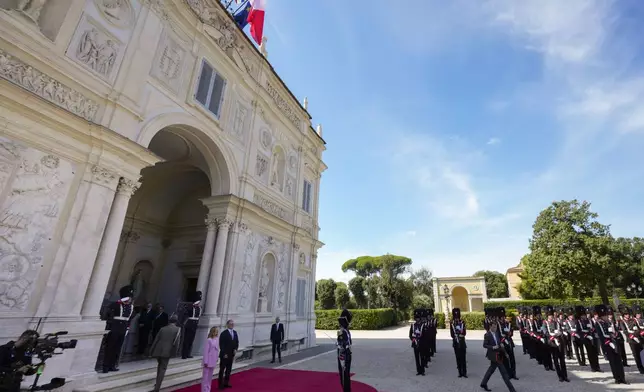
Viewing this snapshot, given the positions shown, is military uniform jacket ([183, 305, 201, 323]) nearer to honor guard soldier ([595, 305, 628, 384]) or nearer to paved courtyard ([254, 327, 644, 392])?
paved courtyard ([254, 327, 644, 392])

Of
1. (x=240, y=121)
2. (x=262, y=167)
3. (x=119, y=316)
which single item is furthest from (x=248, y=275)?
(x=240, y=121)

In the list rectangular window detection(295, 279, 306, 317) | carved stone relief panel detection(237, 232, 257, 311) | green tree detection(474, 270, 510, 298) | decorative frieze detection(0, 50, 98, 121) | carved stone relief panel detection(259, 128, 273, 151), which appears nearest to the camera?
decorative frieze detection(0, 50, 98, 121)

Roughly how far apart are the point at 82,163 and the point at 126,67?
3.02 metres

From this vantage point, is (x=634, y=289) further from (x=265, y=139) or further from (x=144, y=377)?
(x=144, y=377)

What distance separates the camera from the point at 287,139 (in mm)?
16531

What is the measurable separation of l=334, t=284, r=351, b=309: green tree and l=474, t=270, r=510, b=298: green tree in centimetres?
Answer: 3691

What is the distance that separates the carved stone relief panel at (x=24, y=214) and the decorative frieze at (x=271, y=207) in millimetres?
7102

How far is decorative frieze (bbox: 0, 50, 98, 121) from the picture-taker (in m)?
6.05

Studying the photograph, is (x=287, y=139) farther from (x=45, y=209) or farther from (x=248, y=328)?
(x=45, y=209)

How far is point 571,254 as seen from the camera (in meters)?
21.7

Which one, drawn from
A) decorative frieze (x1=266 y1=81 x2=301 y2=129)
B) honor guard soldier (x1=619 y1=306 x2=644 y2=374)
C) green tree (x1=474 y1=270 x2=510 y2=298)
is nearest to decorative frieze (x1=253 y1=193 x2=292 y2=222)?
A: decorative frieze (x1=266 y1=81 x2=301 y2=129)

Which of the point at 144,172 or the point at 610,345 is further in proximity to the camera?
the point at 144,172

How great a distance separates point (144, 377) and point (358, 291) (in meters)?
36.7

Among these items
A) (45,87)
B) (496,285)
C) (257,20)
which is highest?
(257,20)
